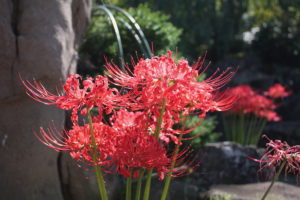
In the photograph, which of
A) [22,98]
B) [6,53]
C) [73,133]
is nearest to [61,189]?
[22,98]

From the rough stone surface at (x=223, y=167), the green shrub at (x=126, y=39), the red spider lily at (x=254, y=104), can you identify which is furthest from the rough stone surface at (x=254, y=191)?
the red spider lily at (x=254, y=104)

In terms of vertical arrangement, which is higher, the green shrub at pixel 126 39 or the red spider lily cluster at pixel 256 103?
the green shrub at pixel 126 39

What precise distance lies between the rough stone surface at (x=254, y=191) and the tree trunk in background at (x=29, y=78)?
1.87 metres

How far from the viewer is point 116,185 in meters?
3.65

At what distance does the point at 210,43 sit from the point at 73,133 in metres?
11.6

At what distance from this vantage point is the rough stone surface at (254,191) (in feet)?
10.6

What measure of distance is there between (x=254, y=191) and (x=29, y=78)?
261 cm

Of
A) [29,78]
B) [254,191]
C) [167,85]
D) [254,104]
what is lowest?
[254,191]

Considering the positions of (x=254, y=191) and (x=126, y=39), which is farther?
(x=126, y=39)

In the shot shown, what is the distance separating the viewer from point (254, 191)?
12.7 feet

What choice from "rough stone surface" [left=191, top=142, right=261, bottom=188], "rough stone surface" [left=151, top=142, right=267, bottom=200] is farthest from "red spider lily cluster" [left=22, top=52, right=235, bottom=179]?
"rough stone surface" [left=191, top=142, right=261, bottom=188]

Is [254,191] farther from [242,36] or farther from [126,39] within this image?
[242,36]

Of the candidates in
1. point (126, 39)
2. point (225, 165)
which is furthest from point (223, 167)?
point (126, 39)

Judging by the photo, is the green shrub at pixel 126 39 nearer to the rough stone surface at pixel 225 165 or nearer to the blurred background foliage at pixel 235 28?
the rough stone surface at pixel 225 165
